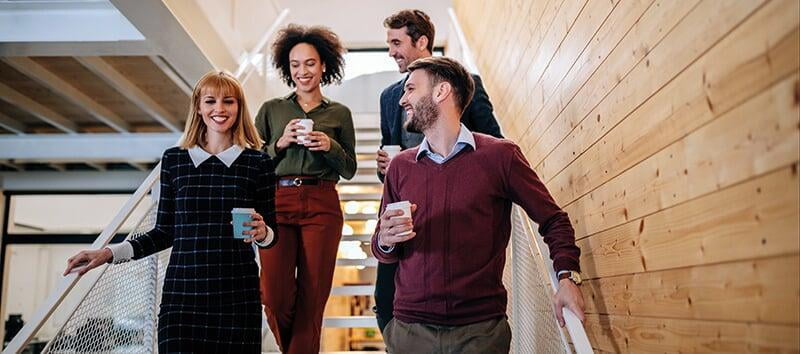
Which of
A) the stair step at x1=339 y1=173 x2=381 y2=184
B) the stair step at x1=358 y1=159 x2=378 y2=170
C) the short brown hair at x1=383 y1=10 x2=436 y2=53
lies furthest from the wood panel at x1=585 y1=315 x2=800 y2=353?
the stair step at x1=358 y1=159 x2=378 y2=170

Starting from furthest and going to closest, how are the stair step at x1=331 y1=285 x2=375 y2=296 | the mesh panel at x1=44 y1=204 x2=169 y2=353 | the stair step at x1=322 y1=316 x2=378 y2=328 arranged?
1. the stair step at x1=331 y1=285 x2=375 y2=296
2. the stair step at x1=322 y1=316 x2=378 y2=328
3. the mesh panel at x1=44 y1=204 x2=169 y2=353

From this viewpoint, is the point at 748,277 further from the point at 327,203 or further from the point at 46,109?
the point at 46,109

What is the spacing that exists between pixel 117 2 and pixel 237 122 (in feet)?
5.34

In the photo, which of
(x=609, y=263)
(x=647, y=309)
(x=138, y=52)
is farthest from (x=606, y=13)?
(x=138, y=52)

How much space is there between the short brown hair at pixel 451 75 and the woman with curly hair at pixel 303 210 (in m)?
0.64

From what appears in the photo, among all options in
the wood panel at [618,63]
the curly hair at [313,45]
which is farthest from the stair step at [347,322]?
the wood panel at [618,63]

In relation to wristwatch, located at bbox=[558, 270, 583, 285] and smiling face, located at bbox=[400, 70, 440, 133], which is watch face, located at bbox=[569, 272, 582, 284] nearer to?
wristwatch, located at bbox=[558, 270, 583, 285]

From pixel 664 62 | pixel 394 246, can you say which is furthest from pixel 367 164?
pixel 664 62

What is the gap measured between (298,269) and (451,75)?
3.29ft

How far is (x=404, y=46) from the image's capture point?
2.84 meters

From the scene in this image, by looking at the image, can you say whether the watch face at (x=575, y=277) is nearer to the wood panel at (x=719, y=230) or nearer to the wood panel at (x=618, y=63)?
the wood panel at (x=719, y=230)

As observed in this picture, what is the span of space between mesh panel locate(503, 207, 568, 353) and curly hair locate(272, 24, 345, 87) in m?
1.06

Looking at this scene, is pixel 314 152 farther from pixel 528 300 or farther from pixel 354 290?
pixel 354 290

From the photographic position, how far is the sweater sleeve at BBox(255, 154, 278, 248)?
7.11 feet
